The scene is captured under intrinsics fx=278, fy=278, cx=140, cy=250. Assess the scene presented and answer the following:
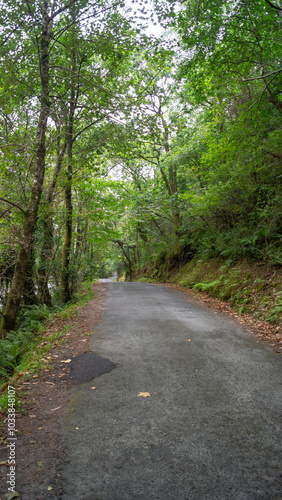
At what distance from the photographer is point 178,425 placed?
2973mm

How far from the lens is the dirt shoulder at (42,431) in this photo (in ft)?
7.26

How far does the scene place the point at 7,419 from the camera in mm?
3166

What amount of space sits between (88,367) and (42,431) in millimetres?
1616

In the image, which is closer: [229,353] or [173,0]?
[229,353]

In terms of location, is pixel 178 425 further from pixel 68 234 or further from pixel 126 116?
pixel 68 234

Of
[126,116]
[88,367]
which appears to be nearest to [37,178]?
[126,116]

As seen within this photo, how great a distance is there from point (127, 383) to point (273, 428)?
1890mm

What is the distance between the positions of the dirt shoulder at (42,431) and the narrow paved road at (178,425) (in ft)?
0.41

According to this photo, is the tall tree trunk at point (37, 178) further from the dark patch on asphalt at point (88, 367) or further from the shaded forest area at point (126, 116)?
the dark patch on asphalt at point (88, 367)

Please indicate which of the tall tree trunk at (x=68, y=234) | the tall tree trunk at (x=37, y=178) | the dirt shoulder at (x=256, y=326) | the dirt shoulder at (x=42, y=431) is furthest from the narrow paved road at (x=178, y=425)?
the tall tree trunk at (x=68, y=234)

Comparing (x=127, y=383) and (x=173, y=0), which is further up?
(x=173, y=0)

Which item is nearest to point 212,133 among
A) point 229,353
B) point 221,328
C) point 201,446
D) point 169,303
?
point 169,303

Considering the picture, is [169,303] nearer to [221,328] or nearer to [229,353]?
[221,328]

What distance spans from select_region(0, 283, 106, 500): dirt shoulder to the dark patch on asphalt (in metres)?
0.12
